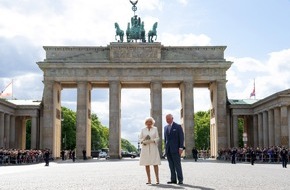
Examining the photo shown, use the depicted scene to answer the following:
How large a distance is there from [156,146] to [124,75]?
6208cm

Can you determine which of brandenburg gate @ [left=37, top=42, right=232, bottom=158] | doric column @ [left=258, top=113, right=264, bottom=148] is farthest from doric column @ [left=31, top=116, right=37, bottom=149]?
doric column @ [left=258, top=113, right=264, bottom=148]

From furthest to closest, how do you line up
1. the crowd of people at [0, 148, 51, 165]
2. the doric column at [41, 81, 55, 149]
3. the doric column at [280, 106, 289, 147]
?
the doric column at [41, 81, 55, 149] < the doric column at [280, 106, 289, 147] < the crowd of people at [0, 148, 51, 165]

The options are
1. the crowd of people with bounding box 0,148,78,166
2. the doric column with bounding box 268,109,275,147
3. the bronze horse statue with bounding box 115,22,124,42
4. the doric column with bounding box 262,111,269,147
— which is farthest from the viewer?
the bronze horse statue with bounding box 115,22,124,42

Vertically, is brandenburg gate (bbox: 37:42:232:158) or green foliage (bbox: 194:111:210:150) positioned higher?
brandenburg gate (bbox: 37:42:232:158)

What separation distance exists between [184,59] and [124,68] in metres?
9.12

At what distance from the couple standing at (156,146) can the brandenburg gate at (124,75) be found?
6048cm

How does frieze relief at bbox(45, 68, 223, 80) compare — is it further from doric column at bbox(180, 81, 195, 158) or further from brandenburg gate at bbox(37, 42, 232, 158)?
doric column at bbox(180, 81, 195, 158)

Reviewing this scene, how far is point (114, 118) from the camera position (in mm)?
81125

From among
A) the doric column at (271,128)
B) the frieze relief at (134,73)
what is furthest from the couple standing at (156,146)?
the frieze relief at (134,73)

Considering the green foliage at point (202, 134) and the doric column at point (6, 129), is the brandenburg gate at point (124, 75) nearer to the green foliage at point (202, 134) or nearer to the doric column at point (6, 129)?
the doric column at point (6, 129)

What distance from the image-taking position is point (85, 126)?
8081cm

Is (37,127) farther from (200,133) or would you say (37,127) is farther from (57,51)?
(200,133)

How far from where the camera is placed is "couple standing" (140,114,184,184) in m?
19.2

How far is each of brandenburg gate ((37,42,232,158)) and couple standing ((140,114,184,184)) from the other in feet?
198
